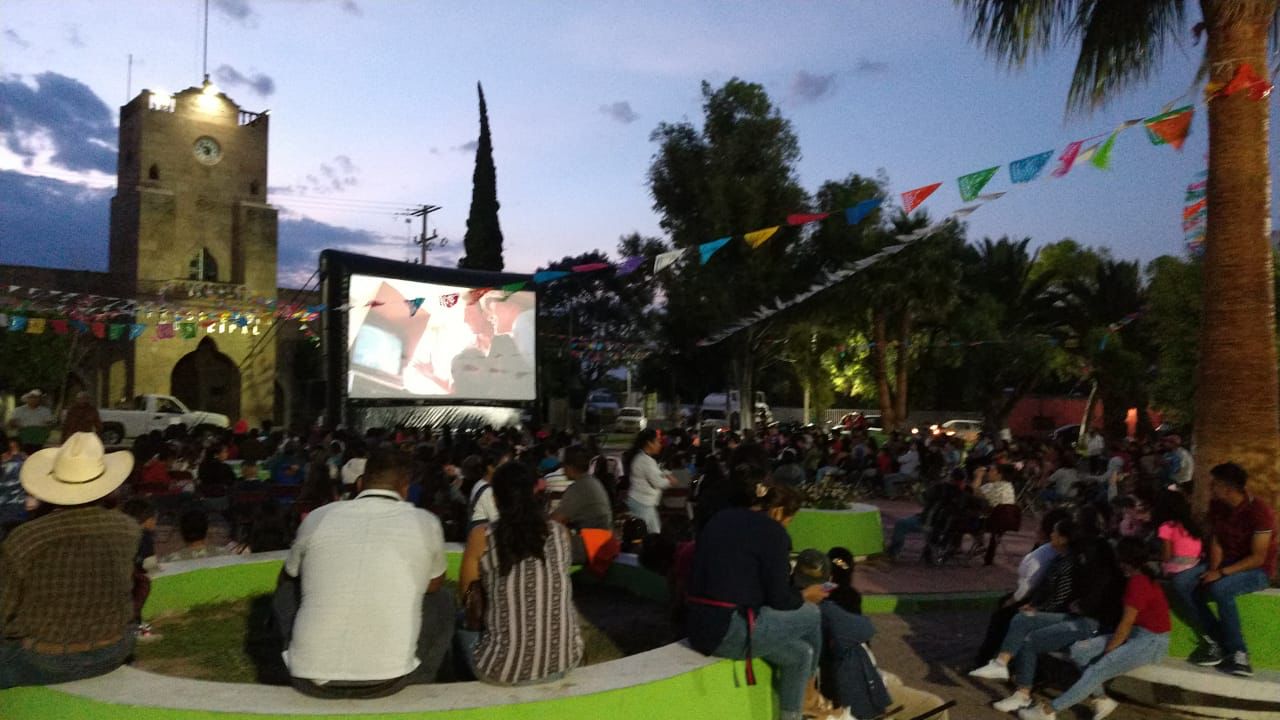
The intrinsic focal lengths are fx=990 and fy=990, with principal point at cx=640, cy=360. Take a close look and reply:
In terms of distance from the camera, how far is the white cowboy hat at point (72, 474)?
157 inches

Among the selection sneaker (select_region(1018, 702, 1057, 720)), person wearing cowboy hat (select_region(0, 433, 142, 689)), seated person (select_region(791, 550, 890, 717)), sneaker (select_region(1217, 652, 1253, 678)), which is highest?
person wearing cowboy hat (select_region(0, 433, 142, 689))

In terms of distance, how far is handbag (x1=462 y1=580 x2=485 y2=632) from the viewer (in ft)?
15.4

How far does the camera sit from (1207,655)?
231 inches

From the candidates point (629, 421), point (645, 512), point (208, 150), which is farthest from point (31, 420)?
point (629, 421)

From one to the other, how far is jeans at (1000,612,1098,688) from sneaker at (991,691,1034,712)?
65 mm

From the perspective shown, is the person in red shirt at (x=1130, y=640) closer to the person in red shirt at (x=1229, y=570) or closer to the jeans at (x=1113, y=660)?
the jeans at (x=1113, y=660)

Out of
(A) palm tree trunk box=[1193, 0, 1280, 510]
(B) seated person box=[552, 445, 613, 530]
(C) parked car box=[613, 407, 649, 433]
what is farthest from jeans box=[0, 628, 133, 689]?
(C) parked car box=[613, 407, 649, 433]

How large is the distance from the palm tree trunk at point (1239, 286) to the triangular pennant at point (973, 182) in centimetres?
229

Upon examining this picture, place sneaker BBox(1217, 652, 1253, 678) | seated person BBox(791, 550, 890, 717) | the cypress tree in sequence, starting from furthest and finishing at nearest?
the cypress tree < sneaker BBox(1217, 652, 1253, 678) < seated person BBox(791, 550, 890, 717)

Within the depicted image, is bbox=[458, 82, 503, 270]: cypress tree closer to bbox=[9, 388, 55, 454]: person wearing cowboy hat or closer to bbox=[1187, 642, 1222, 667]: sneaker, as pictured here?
bbox=[9, 388, 55, 454]: person wearing cowboy hat

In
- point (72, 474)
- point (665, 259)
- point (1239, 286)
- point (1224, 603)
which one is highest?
point (665, 259)

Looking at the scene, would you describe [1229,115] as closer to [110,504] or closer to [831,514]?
[831,514]

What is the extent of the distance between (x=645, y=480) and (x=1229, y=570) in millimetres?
4727

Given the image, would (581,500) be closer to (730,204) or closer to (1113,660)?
(1113,660)
